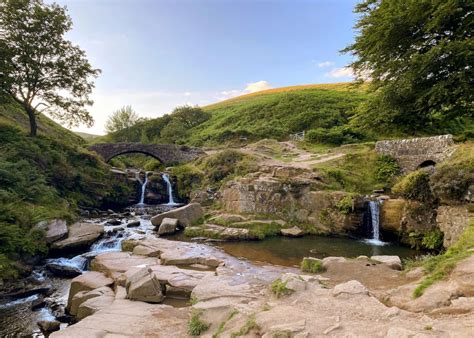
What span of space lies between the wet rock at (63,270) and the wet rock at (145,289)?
5090 mm

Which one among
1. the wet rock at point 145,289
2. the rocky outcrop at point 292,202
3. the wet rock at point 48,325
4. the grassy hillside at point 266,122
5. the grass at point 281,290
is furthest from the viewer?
the grassy hillside at point 266,122

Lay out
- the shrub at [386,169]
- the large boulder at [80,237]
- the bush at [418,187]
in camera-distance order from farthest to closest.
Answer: the shrub at [386,169]
the bush at [418,187]
the large boulder at [80,237]

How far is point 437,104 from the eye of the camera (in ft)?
46.7

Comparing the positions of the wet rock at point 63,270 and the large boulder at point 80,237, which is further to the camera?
the large boulder at point 80,237

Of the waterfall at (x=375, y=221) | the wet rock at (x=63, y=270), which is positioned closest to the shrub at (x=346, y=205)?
the waterfall at (x=375, y=221)

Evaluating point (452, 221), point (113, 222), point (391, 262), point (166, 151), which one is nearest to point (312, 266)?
point (391, 262)

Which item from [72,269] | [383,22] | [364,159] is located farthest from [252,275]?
[364,159]

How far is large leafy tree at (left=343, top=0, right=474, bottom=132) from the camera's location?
41.0 feet

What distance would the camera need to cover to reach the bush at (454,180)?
1261cm

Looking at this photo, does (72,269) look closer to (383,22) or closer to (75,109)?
(383,22)

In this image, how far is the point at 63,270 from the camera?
43.2 feet

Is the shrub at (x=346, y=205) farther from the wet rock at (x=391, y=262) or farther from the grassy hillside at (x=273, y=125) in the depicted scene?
the grassy hillside at (x=273, y=125)

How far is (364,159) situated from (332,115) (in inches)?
937

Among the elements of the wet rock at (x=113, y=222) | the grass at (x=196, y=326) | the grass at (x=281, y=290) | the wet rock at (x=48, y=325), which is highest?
the grass at (x=281, y=290)
